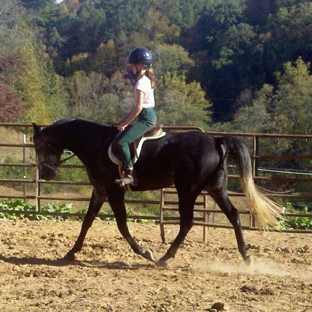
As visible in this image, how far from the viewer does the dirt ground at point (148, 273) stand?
15.5 ft

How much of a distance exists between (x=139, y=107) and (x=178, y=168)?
86 centimetres

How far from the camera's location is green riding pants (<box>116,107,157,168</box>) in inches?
240

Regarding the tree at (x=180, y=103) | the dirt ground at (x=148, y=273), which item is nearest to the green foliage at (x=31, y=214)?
the dirt ground at (x=148, y=273)

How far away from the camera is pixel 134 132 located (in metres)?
6.13

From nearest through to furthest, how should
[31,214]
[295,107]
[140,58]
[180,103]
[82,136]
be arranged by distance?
[140,58] < [82,136] < [31,214] < [295,107] < [180,103]

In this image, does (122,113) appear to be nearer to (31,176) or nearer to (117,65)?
(117,65)

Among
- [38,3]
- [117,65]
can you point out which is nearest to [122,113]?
[117,65]

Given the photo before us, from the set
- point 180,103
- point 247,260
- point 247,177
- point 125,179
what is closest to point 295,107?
point 180,103

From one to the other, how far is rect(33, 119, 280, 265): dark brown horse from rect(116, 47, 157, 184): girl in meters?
0.24

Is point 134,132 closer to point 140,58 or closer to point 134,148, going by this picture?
point 134,148

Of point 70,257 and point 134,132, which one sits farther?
point 70,257

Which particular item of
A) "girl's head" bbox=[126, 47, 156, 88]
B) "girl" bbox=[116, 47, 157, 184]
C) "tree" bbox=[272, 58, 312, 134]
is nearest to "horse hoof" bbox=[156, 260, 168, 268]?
"girl" bbox=[116, 47, 157, 184]

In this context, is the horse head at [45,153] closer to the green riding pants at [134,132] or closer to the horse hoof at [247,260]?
the green riding pants at [134,132]

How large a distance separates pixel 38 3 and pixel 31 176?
273 ft
